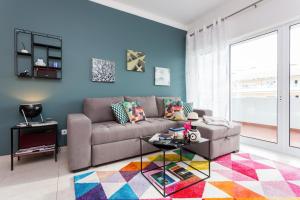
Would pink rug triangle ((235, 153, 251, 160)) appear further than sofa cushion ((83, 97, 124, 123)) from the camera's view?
No

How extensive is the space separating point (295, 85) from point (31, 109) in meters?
3.90

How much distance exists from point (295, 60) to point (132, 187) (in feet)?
9.57

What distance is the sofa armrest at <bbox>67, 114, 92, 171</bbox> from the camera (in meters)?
1.80

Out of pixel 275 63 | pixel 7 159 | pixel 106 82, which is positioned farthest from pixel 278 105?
pixel 7 159

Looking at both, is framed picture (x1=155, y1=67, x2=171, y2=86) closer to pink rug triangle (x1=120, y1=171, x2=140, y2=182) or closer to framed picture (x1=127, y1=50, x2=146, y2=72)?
framed picture (x1=127, y1=50, x2=146, y2=72)

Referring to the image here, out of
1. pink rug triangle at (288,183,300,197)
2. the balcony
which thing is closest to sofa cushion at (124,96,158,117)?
the balcony

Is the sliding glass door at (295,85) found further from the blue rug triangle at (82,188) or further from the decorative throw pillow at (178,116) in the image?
the blue rug triangle at (82,188)

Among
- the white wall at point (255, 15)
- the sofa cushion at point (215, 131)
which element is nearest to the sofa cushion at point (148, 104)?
the sofa cushion at point (215, 131)

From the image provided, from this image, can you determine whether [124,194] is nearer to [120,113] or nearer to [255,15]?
[120,113]

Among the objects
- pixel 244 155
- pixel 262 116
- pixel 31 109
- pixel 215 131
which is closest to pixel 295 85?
pixel 262 116

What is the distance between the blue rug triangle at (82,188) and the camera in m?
1.45

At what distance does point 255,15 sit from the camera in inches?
107

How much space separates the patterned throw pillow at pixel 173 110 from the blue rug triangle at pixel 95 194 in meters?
1.69

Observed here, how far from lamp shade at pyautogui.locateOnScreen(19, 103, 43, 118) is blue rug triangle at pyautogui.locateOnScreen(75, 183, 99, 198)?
1296mm
